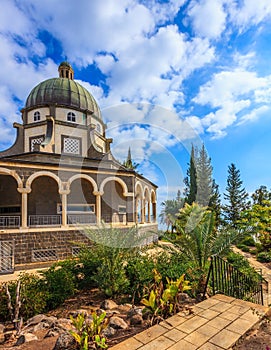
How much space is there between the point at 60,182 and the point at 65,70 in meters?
13.8

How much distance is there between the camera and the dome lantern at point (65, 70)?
2069cm

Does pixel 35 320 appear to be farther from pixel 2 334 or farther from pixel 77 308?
pixel 77 308

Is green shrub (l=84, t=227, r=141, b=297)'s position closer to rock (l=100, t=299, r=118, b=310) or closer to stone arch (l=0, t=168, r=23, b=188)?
rock (l=100, t=299, r=118, b=310)

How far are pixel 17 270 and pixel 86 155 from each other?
31.5 feet

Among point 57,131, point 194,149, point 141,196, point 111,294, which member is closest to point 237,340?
point 111,294

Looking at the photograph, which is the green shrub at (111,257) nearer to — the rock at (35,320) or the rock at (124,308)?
the rock at (124,308)

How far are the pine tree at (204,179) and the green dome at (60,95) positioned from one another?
19.8 meters

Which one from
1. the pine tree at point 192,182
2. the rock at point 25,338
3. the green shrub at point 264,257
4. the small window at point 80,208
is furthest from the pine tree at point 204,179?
the rock at point 25,338

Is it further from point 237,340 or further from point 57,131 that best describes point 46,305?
point 57,131

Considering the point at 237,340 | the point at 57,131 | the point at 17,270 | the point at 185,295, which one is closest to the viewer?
the point at 237,340

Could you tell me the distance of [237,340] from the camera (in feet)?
9.89

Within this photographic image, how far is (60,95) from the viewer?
1809 centimetres

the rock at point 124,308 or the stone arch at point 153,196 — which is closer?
the rock at point 124,308

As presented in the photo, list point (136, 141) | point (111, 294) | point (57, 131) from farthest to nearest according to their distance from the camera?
1. point (57, 131)
2. point (136, 141)
3. point (111, 294)
